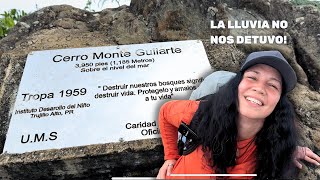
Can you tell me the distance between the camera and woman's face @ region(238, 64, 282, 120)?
6.94ft

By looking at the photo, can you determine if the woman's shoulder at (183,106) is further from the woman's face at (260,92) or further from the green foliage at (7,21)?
the green foliage at (7,21)

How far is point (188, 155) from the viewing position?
236 centimetres

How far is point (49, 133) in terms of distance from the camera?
A: 280 centimetres

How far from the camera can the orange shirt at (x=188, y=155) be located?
2.27 meters

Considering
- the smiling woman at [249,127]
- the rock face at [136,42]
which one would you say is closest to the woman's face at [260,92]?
the smiling woman at [249,127]

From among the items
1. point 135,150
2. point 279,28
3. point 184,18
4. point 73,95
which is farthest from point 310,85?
point 73,95

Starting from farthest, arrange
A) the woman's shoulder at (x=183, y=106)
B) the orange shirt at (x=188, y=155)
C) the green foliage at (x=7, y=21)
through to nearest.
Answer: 1. the green foliage at (x=7, y=21)
2. the woman's shoulder at (x=183, y=106)
3. the orange shirt at (x=188, y=155)

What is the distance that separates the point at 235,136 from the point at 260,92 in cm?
31

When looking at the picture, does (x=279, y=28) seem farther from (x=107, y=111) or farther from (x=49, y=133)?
A: (x=49, y=133)

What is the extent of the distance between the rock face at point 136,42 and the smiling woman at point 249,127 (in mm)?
577

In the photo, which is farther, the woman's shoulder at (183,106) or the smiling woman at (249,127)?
the woman's shoulder at (183,106)

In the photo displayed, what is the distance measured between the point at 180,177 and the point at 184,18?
1.93 metres

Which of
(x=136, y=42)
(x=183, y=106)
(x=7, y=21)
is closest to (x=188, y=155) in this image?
(x=183, y=106)

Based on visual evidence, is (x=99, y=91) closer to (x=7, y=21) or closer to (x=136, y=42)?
(x=136, y=42)
